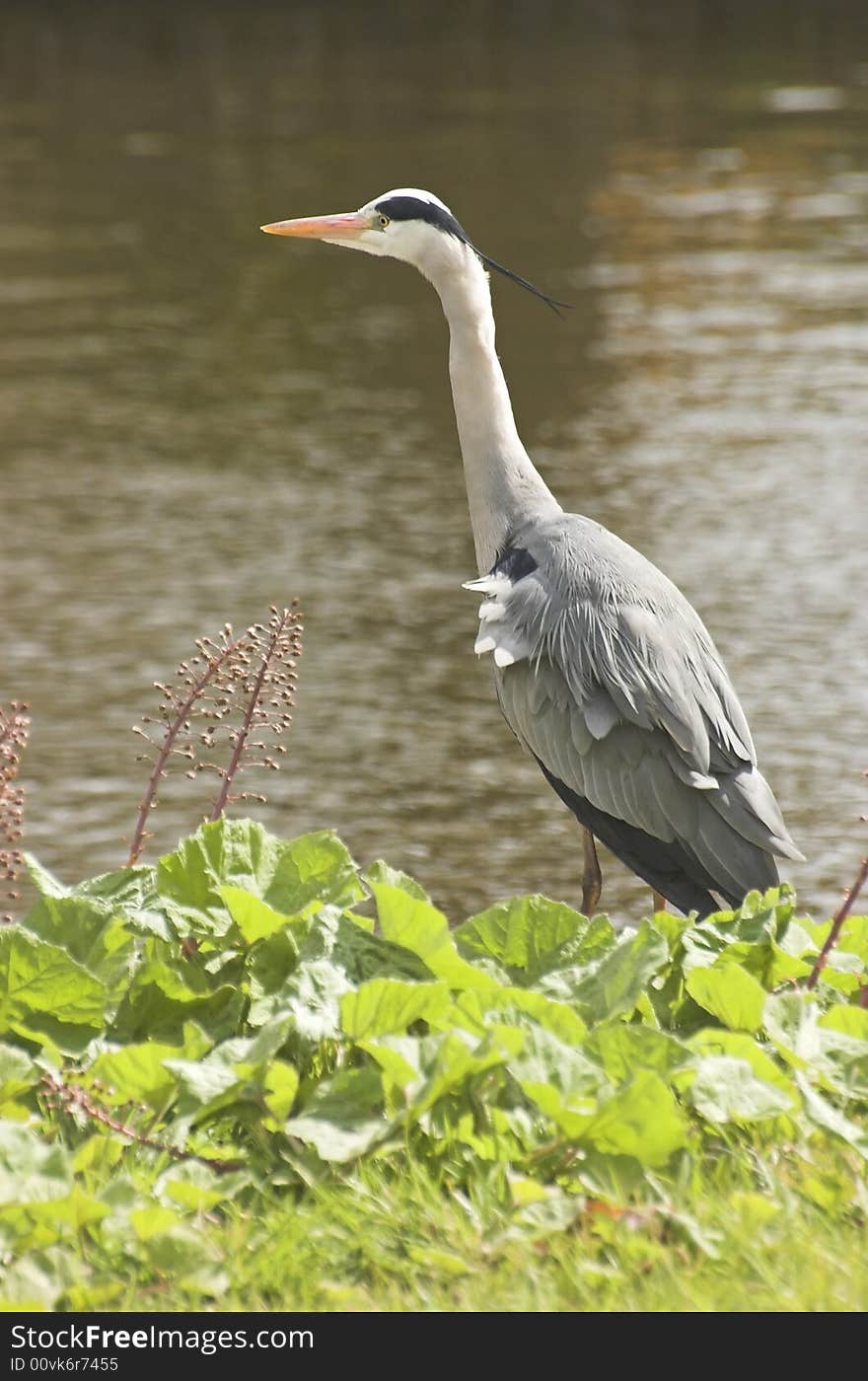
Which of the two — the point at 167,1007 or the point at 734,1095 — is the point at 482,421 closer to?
the point at 167,1007

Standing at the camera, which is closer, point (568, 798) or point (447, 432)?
point (568, 798)

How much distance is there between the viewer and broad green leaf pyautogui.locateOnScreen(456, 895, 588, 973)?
11.2ft

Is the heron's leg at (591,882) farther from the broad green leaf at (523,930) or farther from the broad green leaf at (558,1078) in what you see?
the broad green leaf at (558,1078)

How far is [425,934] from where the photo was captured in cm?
324

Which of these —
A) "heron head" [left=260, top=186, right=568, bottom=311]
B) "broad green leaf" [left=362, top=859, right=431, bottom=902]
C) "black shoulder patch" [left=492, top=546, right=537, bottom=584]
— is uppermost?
"heron head" [left=260, top=186, right=568, bottom=311]

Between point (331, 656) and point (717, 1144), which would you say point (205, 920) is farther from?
point (331, 656)

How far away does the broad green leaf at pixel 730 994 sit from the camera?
10.3 feet

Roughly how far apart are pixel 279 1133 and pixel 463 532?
5.72 meters

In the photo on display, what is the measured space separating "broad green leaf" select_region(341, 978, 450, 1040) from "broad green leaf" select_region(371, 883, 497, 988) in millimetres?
164

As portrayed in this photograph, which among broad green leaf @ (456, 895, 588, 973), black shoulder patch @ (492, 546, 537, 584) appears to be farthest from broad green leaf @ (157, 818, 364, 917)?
black shoulder patch @ (492, 546, 537, 584)

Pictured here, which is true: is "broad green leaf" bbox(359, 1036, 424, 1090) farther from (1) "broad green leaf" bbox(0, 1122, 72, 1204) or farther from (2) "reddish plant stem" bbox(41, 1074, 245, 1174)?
(1) "broad green leaf" bbox(0, 1122, 72, 1204)

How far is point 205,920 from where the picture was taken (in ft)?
11.4

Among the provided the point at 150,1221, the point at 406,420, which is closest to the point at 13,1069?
the point at 150,1221

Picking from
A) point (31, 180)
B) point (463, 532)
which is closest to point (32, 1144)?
point (463, 532)
